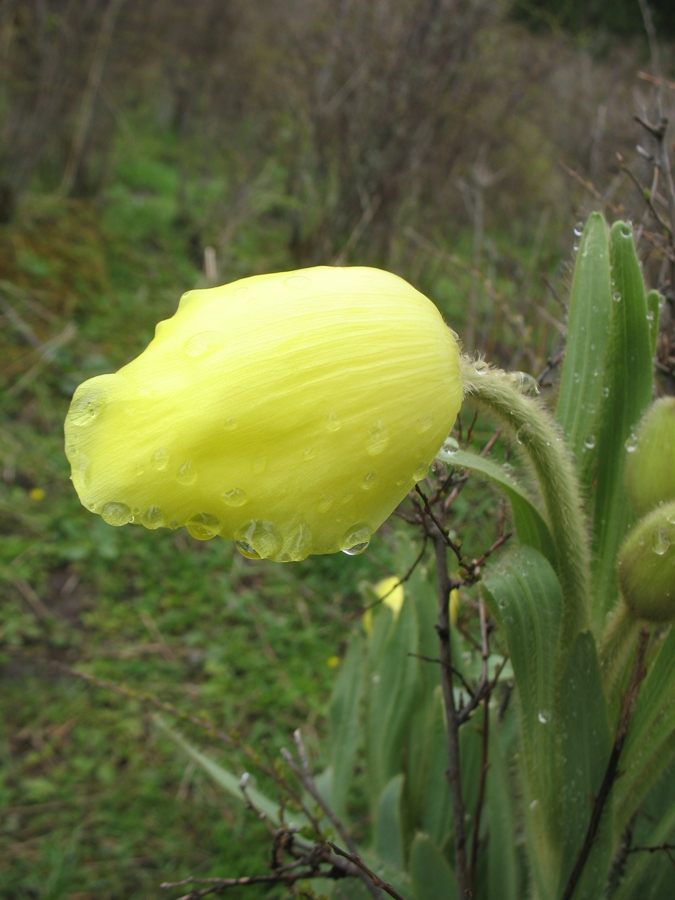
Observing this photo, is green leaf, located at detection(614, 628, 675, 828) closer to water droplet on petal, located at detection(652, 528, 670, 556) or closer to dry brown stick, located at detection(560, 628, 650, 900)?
dry brown stick, located at detection(560, 628, 650, 900)

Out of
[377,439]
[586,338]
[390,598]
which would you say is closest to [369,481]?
[377,439]

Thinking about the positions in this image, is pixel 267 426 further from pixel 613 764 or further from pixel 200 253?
pixel 200 253

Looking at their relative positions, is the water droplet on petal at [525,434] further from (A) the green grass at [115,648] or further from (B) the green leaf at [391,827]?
(B) the green leaf at [391,827]

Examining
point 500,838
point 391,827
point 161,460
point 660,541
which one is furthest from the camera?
point 391,827

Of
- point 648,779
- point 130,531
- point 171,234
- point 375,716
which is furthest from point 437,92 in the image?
point 648,779

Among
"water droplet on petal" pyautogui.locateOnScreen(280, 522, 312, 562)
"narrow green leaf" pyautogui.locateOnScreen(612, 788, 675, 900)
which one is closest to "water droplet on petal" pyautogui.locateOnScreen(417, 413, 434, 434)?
"water droplet on petal" pyautogui.locateOnScreen(280, 522, 312, 562)

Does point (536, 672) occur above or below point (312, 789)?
above

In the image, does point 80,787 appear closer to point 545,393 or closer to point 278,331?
point 545,393
